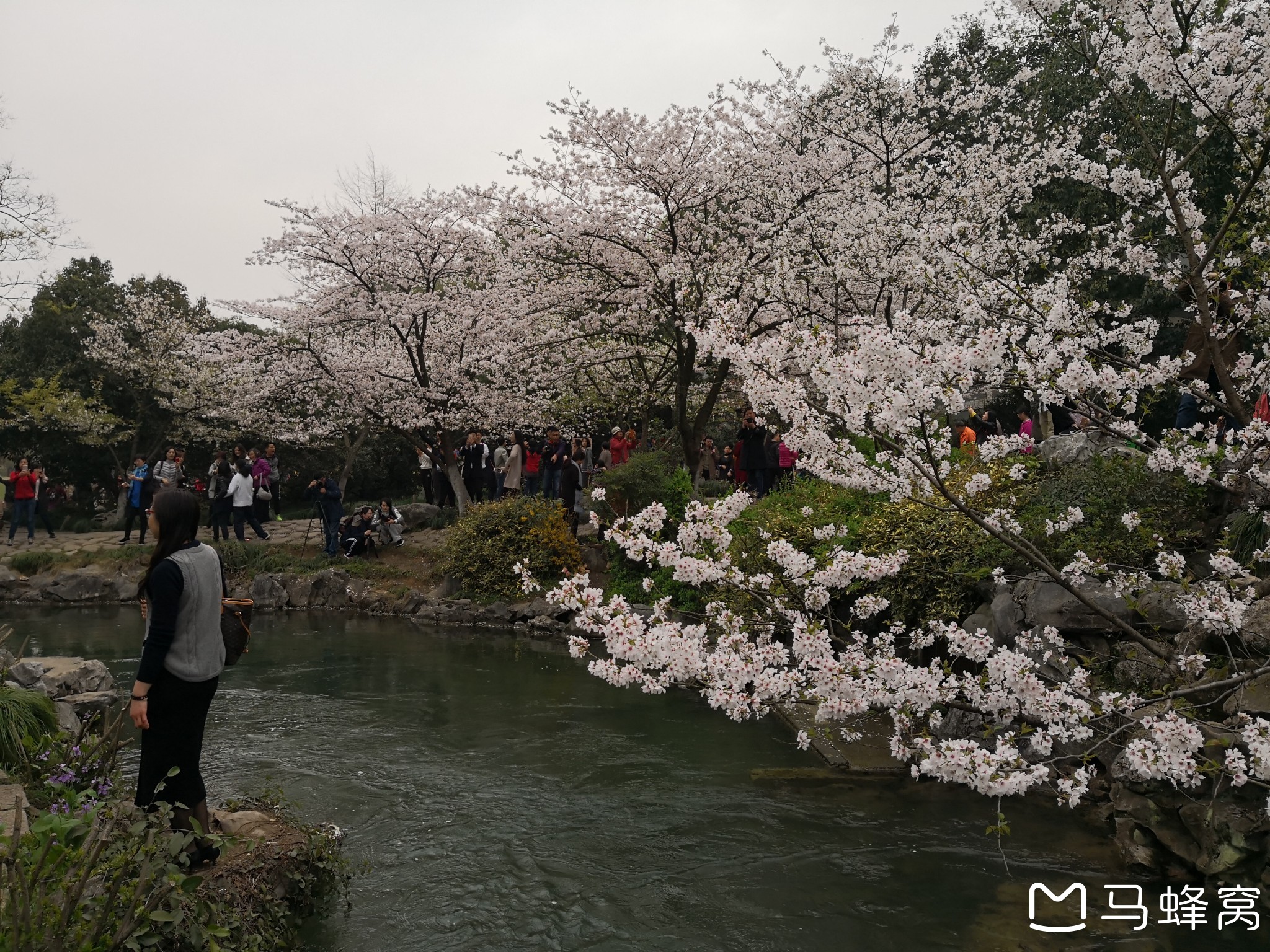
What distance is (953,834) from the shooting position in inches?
225

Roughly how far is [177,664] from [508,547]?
1030 centimetres

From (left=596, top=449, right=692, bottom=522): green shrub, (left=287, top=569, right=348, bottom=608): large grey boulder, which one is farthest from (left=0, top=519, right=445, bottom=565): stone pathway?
(left=596, top=449, right=692, bottom=522): green shrub

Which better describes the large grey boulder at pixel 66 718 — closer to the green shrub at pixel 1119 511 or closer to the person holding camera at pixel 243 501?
the green shrub at pixel 1119 511

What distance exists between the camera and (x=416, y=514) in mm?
18812

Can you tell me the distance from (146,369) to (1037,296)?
22.6 meters

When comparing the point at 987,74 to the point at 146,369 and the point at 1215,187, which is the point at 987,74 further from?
the point at 146,369

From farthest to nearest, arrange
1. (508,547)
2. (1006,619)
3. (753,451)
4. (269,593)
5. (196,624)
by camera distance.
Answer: (269,593)
(508,547)
(753,451)
(1006,619)
(196,624)

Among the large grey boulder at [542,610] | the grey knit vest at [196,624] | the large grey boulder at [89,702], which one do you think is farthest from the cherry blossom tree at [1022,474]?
the large grey boulder at [542,610]

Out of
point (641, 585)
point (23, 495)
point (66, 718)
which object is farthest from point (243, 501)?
point (66, 718)

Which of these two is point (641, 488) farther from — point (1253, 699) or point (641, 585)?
point (1253, 699)

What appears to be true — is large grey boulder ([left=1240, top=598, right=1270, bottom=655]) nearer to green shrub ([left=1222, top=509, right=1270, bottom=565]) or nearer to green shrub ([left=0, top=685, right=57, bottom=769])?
green shrub ([left=1222, top=509, right=1270, bottom=565])

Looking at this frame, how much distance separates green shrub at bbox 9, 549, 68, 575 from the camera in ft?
54.5

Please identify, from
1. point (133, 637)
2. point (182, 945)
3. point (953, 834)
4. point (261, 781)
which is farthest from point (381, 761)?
point (133, 637)

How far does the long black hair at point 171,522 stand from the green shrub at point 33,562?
1547 centimetres
